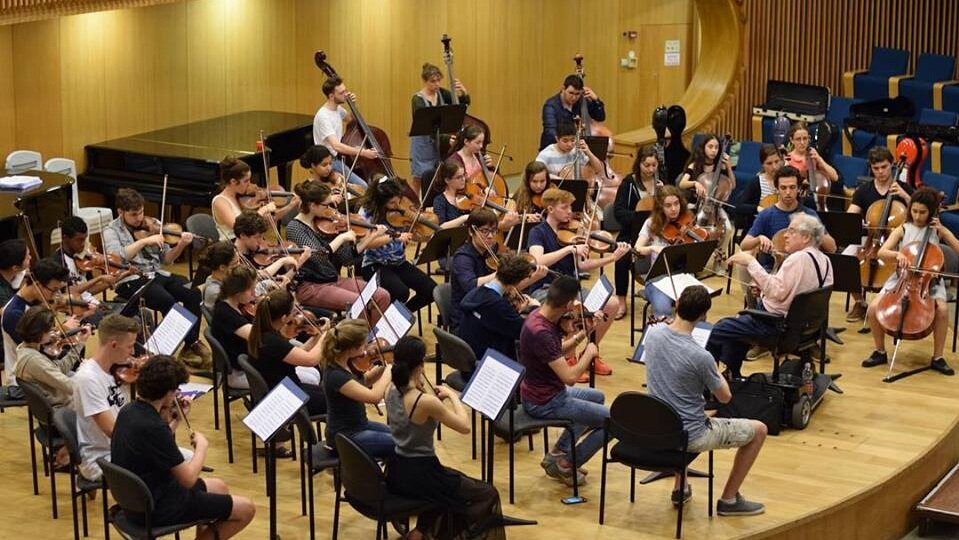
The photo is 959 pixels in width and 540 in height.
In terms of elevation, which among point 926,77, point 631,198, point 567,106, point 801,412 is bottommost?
point 801,412

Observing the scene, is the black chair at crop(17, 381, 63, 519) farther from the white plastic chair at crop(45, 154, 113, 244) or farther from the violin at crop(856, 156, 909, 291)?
the violin at crop(856, 156, 909, 291)

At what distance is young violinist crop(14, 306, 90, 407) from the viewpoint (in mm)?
7102

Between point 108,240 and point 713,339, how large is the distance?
3.52 meters

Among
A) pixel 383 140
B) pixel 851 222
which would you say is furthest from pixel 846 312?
pixel 383 140

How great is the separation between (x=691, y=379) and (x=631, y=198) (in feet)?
11.5

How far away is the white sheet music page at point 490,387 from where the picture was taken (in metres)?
6.61

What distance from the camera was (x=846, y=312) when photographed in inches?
411

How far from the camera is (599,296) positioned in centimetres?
789

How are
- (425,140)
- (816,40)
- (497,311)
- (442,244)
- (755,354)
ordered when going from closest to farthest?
(497,311)
(442,244)
(755,354)
(425,140)
(816,40)

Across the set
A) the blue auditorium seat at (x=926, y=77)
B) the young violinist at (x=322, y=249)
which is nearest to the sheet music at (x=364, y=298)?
the young violinist at (x=322, y=249)

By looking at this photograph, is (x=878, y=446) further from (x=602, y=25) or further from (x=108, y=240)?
(x=602, y=25)

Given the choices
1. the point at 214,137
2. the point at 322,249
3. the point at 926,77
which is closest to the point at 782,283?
the point at 322,249

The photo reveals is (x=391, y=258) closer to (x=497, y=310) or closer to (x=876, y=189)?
(x=497, y=310)

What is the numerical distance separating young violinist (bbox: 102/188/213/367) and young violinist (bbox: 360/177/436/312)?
109 centimetres
